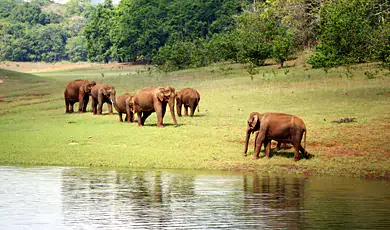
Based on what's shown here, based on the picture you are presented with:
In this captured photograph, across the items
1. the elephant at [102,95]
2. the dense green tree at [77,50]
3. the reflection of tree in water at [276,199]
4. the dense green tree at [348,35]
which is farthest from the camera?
the dense green tree at [77,50]

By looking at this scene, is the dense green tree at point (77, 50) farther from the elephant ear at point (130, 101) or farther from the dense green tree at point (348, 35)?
the elephant ear at point (130, 101)

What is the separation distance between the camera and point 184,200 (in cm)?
1529

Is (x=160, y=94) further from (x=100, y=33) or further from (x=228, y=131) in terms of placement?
(x=100, y=33)

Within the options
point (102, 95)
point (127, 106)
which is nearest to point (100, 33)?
point (102, 95)

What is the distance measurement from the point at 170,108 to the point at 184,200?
12.0 metres

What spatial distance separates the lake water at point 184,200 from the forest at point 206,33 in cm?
1736

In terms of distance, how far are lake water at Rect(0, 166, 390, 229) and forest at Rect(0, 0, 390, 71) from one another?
17356 mm

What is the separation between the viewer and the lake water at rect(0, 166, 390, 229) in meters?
12.9

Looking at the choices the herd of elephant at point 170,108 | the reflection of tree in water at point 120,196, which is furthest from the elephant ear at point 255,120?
the reflection of tree in water at point 120,196

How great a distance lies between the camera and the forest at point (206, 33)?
1622 inches

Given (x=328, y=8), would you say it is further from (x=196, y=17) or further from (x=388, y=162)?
(x=196, y=17)

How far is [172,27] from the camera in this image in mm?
97062

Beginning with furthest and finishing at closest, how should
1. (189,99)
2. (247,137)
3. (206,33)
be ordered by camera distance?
(206,33) → (189,99) → (247,137)

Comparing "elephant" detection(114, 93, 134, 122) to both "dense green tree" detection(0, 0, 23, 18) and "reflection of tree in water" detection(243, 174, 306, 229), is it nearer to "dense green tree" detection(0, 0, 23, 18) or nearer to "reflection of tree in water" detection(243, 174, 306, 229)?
"reflection of tree in water" detection(243, 174, 306, 229)
